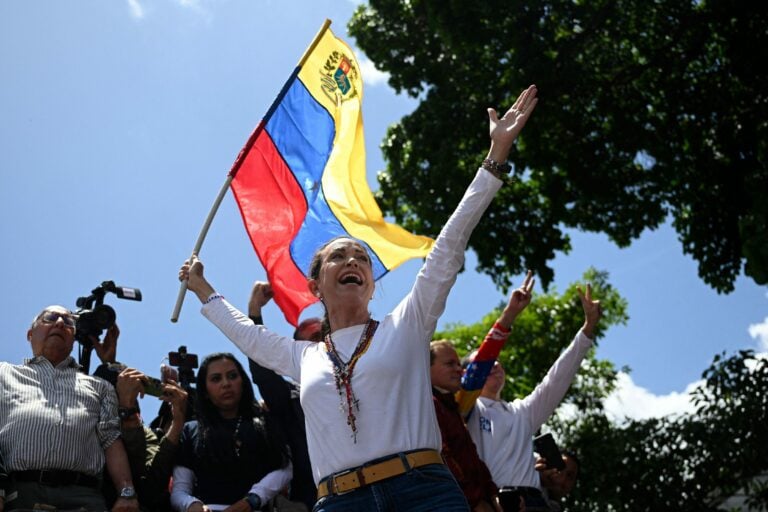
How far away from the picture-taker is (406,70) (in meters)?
13.9

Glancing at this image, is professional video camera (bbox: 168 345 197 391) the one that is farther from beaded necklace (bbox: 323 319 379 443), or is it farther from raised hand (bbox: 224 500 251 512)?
beaded necklace (bbox: 323 319 379 443)

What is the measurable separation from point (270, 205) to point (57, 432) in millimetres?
2254

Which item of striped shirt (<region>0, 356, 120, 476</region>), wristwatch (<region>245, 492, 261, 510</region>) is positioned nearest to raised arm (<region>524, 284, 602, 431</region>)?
wristwatch (<region>245, 492, 261, 510</region>)

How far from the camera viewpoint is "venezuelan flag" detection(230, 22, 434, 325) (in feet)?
20.2

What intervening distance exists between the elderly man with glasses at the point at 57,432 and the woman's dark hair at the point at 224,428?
52cm

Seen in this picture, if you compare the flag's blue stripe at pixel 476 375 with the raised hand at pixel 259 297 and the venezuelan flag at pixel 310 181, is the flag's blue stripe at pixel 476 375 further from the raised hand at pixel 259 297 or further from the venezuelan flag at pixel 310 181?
the raised hand at pixel 259 297

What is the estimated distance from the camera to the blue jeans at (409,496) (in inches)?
A: 128

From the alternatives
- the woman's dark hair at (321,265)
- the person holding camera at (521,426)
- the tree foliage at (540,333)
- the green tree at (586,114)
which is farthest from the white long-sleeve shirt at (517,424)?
the tree foliage at (540,333)

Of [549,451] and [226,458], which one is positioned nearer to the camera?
[226,458]

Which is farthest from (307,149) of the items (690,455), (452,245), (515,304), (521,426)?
(690,455)

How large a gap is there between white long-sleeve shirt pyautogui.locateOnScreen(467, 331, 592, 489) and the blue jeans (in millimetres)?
2582

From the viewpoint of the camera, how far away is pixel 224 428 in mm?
5477

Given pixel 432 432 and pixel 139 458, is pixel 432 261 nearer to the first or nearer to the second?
pixel 432 432

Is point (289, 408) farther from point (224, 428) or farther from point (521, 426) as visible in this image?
point (521, 426)
